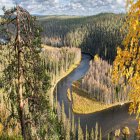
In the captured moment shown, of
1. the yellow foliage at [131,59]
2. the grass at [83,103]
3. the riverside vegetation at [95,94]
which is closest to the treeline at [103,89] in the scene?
the riverside vegetation at [95,94]

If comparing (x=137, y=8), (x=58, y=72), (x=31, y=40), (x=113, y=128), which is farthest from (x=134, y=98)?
(x=58, y=72)

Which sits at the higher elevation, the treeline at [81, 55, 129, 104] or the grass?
the treeline at [81, 55, 129, 104]

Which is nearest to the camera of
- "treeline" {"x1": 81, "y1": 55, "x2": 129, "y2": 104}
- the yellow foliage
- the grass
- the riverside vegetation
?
the yellow foliage

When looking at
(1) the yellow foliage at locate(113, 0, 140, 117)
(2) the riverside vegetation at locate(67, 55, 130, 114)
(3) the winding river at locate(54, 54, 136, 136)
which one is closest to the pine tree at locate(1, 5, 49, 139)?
(1) the yellow foliage at locate(113, 0, 140, 117)

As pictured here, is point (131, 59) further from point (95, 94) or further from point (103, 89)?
point (95, 94)

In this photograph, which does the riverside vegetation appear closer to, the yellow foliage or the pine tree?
the pine tree

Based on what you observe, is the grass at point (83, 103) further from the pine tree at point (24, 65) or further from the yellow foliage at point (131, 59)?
the yellow foliage at point (131, 59)

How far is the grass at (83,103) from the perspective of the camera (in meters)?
134

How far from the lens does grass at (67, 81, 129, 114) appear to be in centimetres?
13375

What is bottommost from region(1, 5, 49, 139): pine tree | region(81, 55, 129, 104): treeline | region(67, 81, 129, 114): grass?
region(67, 81, 129, 114): grass

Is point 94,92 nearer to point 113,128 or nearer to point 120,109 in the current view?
point 120,109

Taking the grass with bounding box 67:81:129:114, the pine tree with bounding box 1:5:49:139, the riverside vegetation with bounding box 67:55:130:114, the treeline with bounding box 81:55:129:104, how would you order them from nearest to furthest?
1. the pine tree with bounding box 1:5:49:139
2. the grass with bounding box 67:81:129:114
3. the riverside vegetation with bounding box 67:55:130:114
4. the treeline with bounding box 81:55:129:104

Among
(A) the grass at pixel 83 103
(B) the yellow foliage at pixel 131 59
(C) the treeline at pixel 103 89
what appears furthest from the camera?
(C) the treeline at pixel 103 89

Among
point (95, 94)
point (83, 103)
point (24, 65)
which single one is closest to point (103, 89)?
point (95, 94)
